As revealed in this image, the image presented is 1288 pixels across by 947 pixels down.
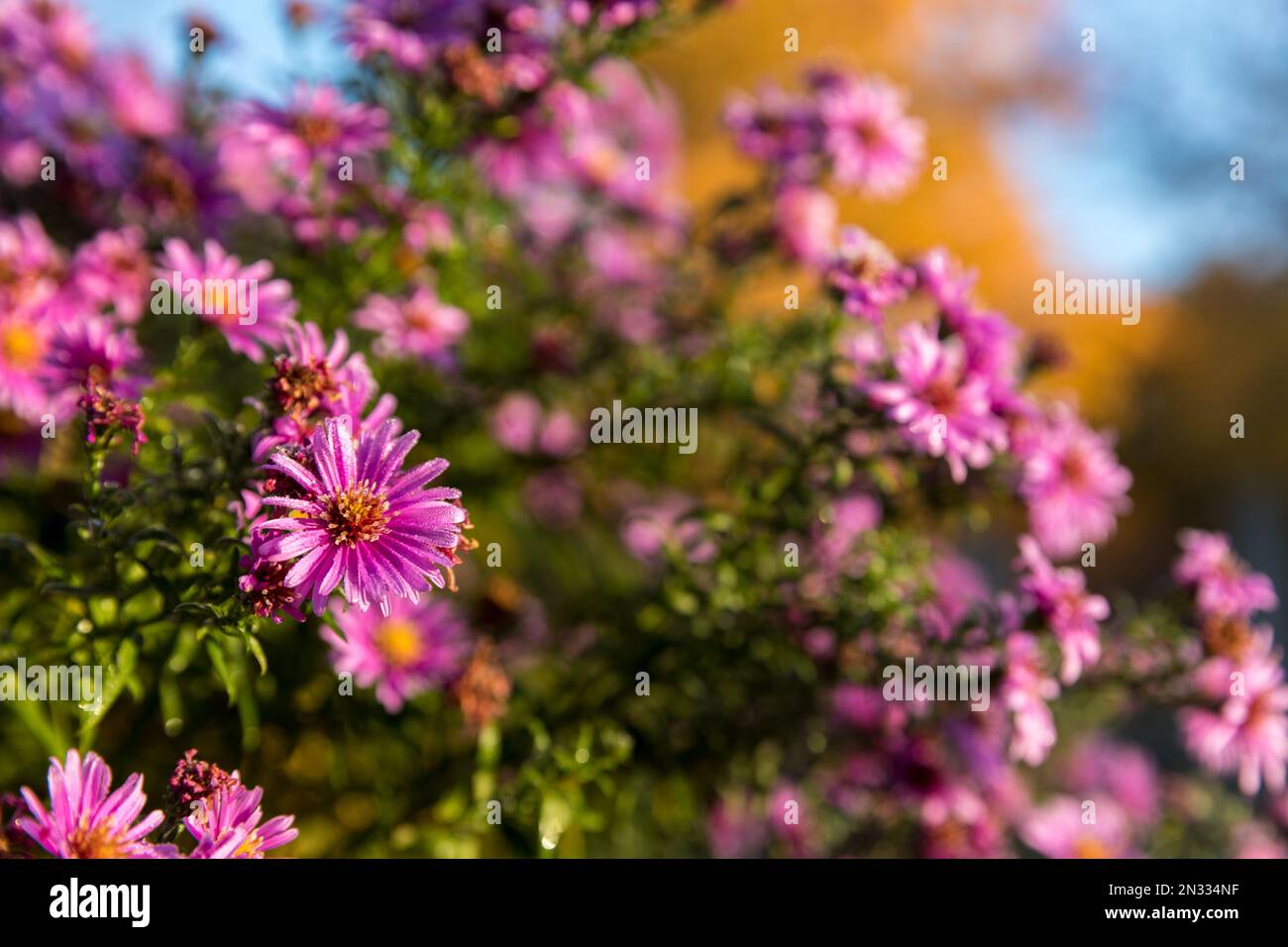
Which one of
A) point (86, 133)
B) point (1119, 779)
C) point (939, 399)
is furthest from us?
point (1119, 779)

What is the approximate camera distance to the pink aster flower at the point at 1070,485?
1.76 metres

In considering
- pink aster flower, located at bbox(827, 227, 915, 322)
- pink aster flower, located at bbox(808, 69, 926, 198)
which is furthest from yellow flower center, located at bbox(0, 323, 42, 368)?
pink aster flower, located at bbox(808, 69, 926, 198)

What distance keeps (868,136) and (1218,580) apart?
3.62 feet

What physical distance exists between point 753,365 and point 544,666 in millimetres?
712

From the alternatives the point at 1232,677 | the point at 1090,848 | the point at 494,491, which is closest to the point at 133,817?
the point at 494,491

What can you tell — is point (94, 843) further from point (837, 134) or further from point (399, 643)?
point (837, 134)

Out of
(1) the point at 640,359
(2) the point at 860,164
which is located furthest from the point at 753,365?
(2) the point at 860,164

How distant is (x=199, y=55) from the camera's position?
207cm

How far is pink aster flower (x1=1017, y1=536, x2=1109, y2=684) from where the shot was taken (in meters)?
1.55

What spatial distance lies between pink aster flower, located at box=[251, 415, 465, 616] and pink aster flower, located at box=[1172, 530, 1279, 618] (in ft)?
4.42

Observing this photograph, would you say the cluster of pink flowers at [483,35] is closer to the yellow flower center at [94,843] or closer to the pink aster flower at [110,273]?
the pink aster flower at [110,273]

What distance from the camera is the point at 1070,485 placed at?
1.81 m

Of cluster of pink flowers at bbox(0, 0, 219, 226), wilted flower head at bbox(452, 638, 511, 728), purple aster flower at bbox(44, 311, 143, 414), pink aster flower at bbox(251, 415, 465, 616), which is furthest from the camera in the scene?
cluster of pink flowers at bbox(0, 0, 219, 226)

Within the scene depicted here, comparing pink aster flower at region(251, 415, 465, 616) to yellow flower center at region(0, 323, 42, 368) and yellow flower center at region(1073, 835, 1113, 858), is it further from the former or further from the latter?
yellow flower center at region(1073, 835, 1113, 858)
